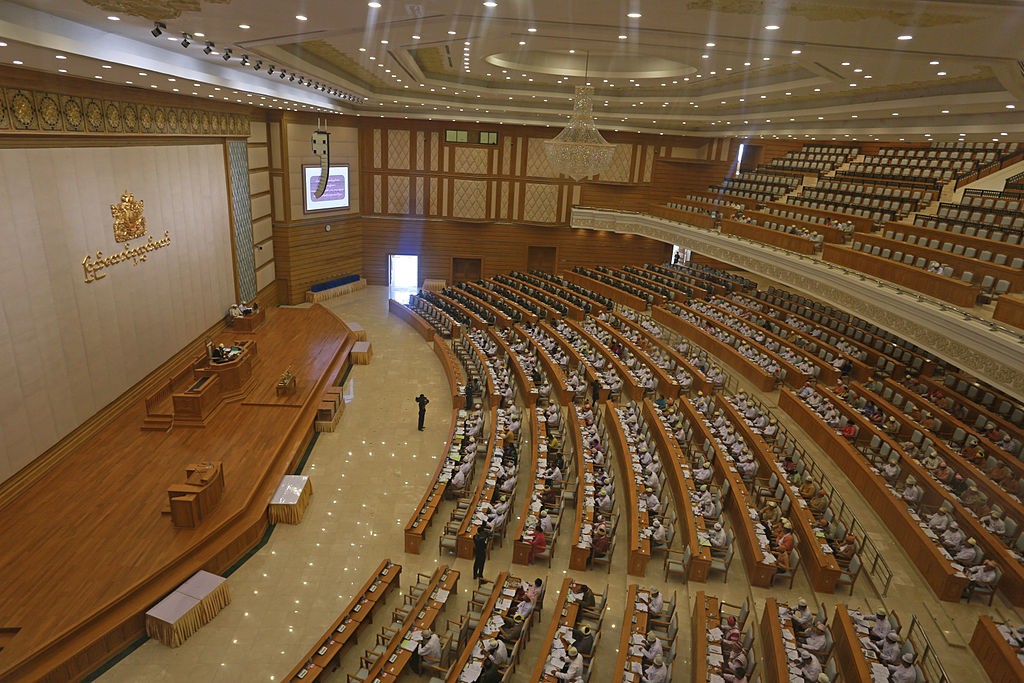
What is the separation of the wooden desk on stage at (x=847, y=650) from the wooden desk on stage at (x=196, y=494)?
23.6 feet

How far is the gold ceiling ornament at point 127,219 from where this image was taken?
380 inches

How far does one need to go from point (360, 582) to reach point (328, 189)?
549 inches

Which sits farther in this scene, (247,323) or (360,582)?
(247,323)

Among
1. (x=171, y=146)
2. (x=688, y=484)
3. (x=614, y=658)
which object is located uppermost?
(x=171, y=146)

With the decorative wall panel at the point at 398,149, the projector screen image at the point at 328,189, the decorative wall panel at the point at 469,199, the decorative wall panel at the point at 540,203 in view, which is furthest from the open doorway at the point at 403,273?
the decorative wall panel at the point at 540,203

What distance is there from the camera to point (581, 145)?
10.4 m

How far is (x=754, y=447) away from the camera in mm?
9305

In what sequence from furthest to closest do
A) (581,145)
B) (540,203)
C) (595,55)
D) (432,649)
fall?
(540,203)
(595,55)
(581,145)
(432,649)

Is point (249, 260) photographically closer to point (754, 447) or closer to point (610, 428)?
point (610, 428)

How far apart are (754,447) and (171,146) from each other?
11.6 m

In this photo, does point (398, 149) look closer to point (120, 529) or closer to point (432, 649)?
point (120, 529)

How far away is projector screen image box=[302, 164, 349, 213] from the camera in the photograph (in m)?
17.4

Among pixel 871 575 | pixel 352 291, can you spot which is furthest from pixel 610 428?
pixel 352 291

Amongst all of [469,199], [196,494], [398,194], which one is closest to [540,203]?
[469,199]
